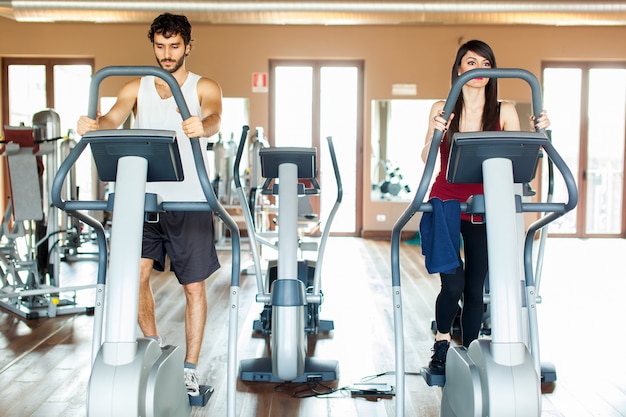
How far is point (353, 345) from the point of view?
3928 millimetres

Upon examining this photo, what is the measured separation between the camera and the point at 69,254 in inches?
283

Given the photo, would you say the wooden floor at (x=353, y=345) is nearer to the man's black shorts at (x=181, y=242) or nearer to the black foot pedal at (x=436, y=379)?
the black foot pedal at (x=436, y=379)

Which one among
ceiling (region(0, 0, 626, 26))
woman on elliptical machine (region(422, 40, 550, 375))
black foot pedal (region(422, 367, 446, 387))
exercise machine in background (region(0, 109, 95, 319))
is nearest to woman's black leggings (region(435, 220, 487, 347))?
woman on elliptical machine (region(422, 40, 550, 375))

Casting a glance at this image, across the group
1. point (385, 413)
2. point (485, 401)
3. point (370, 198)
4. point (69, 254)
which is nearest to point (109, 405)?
point (485, 401)

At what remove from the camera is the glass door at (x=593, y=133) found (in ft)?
30.1

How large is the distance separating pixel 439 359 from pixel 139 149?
4.66 ft

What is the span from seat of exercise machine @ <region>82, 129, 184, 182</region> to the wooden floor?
1.17 meters

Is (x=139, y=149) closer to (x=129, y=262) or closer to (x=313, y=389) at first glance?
(x=129, y=262)

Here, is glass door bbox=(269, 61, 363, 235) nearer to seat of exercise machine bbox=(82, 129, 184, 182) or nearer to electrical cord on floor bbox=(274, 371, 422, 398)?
electrical cord on floor bbox=(274, 371, 422, 398)

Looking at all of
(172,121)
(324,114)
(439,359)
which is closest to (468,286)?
(439,359)

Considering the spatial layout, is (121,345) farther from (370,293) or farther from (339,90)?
(339,90)

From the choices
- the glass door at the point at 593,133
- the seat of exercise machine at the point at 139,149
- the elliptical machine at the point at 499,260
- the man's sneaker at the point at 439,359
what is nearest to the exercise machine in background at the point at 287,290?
the man's sneaker at the point at 439,359

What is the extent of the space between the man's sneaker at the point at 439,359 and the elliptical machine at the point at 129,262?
3.17 ft

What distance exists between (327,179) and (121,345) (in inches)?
294
